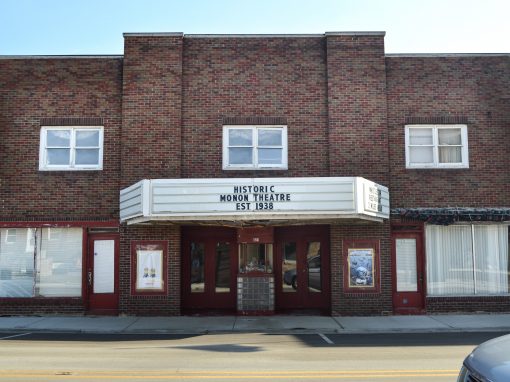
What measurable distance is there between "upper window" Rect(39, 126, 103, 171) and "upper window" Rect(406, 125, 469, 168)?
9.30 metres

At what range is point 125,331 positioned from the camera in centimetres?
1371

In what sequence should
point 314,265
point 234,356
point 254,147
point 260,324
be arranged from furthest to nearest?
point 314,265, point 254,147, point 260,324, point 234,356

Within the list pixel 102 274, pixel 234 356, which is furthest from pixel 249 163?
pixel 234 356

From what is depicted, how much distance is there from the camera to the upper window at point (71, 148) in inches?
643

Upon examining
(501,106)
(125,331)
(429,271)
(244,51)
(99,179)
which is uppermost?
(244,51)

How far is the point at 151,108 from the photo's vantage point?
1622cm

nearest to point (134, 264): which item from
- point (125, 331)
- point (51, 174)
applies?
point (125, 331)

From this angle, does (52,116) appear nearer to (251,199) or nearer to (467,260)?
(251,199)

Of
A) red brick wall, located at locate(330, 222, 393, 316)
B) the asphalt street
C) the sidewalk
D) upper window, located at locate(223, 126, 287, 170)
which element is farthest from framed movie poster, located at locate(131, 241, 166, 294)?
red brick wall, located at locate(330, 222, 393, 316)

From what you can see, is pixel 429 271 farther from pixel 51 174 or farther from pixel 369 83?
pixel 51 174

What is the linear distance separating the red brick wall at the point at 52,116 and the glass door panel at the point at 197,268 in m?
2.65

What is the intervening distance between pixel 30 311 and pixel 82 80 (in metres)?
6.94

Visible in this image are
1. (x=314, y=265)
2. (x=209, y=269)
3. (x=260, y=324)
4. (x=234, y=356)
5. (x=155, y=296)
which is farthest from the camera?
(x=314, y=265)

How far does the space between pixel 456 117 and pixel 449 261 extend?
431 centimetres
